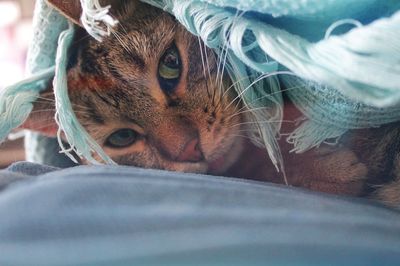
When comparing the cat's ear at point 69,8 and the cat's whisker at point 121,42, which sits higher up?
the cat's ear at point 69,8

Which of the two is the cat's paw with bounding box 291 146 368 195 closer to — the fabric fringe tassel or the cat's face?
the cat's face

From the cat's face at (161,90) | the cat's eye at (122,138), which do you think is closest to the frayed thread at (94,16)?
the cat's face at (161,90)

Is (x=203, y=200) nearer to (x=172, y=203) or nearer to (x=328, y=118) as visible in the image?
(x=172, y=203)

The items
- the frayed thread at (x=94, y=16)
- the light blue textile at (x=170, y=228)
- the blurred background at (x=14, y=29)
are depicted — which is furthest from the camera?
the blurred background at (x=14, y=29)

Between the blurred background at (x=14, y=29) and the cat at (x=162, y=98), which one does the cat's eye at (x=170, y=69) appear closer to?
the cat at (x=162, y=98)

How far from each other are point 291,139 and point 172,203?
9.4 inches

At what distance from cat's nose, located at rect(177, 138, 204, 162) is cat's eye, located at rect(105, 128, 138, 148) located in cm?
9

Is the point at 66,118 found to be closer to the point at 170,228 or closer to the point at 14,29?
the point at 170,228

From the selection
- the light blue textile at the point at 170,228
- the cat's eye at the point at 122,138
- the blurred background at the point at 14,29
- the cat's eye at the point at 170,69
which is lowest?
the light blue textile at the point at 170,228

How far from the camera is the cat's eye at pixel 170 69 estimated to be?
0.73 metres

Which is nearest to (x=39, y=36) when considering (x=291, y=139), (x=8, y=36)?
(x=291, y=139)

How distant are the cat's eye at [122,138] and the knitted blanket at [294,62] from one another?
0.13 m

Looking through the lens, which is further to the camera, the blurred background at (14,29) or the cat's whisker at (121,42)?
the blurred background at (14,29)

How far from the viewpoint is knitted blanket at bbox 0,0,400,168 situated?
1.36ft
